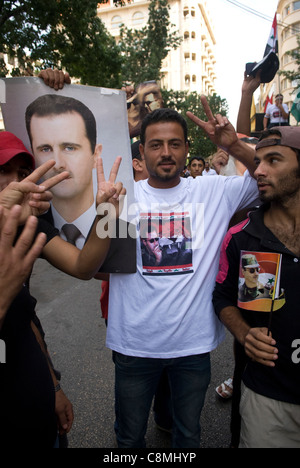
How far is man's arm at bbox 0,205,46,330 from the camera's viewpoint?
32.7 inches

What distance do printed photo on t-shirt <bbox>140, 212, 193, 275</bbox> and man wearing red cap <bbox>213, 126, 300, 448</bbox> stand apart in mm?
197

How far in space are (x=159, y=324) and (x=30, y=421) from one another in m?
0.69

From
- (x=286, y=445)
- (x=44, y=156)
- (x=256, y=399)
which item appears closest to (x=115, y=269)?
(x=44, y=156)

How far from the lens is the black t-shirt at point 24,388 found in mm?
1058

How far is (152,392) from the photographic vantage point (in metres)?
1.66

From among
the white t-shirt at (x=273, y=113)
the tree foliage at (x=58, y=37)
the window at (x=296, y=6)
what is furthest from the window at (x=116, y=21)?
the white t-shirt at (x=273, y=113)

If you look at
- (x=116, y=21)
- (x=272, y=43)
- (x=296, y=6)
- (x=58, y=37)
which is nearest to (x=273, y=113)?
(x=272, y=43)

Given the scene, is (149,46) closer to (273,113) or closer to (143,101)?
(273,113)

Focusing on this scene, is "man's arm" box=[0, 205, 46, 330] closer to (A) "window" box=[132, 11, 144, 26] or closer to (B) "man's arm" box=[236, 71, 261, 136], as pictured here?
(B) "man's arm" box=[236, 71, 261, 136]

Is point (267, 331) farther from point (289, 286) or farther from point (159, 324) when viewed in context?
point (159, 324)

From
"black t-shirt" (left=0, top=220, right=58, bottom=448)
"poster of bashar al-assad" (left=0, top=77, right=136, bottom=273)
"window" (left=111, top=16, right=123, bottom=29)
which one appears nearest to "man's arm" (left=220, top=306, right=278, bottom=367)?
"poster of bashar al-assad" (left=0, top=77, right=136, bottom=273)

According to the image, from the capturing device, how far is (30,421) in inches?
43.9

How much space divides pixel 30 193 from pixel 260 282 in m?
1.02

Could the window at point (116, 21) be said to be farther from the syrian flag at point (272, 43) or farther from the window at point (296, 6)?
the syrian flag at point (272, 43)
